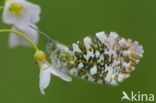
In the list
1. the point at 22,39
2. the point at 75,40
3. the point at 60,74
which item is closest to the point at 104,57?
the point at 60,74

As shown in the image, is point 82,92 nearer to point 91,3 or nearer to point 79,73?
point 91,3

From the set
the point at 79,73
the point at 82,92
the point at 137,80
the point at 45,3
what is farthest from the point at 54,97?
the point at 79,73

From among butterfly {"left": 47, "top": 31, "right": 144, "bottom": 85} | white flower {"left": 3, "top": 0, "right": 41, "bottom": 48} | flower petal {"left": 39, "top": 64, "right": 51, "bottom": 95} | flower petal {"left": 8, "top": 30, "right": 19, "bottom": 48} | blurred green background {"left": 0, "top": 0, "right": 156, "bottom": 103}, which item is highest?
blurred green background {"left": 0, "top": 0, "right": 156, "bottom": 103}

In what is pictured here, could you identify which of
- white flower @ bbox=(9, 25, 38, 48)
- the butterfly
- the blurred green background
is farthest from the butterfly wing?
the blurred green background

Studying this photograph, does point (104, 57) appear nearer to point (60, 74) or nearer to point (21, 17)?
point (60, 74)

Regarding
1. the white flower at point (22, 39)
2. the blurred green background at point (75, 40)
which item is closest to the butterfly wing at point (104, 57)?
the white flower at point (22, 39)

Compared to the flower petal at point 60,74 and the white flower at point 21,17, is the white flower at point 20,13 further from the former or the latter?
the flower petal at point 60,74

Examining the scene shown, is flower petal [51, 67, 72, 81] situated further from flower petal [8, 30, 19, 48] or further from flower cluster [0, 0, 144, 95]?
flower petal [8, 30, 19, 48]
